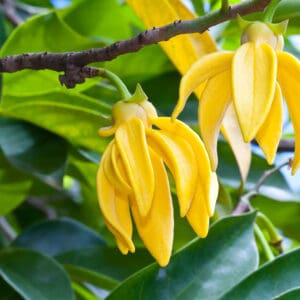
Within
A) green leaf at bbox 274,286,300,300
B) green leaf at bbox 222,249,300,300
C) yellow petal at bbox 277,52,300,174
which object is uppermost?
yellow petal at bbox 277,52,300,174

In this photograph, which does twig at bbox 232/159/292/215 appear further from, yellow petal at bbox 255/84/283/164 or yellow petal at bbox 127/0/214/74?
yellow petal at bbox 255/84/283/164

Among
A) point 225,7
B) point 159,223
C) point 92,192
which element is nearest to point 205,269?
point 159,223

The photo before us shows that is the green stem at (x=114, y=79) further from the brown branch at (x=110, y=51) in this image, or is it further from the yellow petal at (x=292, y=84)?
the yellow petal at (x=292, y=84)

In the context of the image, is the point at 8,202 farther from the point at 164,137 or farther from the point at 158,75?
the point at 164,137

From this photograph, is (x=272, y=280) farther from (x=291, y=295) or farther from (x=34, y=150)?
(x=34, y=150)

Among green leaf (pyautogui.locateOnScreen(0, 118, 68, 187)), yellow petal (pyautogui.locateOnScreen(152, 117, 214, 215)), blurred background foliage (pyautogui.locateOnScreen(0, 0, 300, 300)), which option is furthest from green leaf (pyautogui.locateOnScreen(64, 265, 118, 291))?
yellow petal (pyautogui.locateOnScreen(152, 117, 214, 215))

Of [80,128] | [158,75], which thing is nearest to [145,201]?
[80,128]
